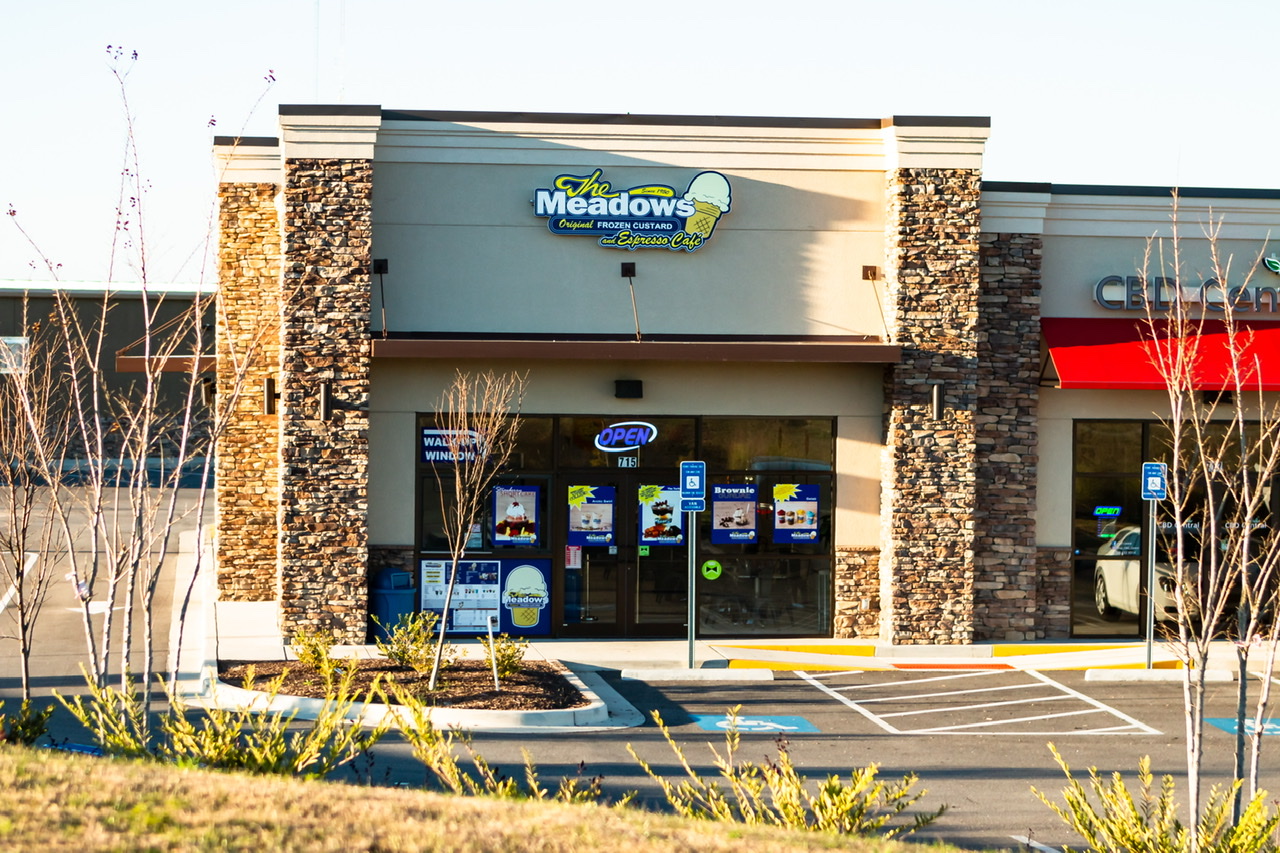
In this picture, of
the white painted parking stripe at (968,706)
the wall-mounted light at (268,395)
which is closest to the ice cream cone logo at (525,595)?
the wall-mounted light at (268,395)

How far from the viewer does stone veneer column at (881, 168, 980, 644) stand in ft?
59.4

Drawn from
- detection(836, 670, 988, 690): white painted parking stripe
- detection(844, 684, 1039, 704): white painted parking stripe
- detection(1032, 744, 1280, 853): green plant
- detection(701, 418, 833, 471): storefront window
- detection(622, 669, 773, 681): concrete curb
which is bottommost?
detection(844, 684, 1039, 704): white painted parking stripe

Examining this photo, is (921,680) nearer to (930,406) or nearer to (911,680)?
(911,680)

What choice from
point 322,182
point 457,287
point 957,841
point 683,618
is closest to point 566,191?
point 457,287

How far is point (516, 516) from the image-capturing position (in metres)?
18.4

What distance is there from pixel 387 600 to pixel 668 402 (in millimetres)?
4647

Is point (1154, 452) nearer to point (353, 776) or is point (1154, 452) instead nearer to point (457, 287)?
point (457, 287)

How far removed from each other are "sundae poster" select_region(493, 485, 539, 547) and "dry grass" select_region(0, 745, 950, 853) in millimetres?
10332

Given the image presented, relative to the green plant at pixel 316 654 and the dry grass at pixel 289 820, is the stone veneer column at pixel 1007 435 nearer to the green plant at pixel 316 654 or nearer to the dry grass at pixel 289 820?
the green plant at pixel 316 654

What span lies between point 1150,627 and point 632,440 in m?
7.18

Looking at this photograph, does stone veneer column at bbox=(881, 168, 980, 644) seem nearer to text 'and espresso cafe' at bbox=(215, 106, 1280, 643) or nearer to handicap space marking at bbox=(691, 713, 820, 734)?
text 'and espresso cafe' at bbox=(215, 106, 1280, 643)

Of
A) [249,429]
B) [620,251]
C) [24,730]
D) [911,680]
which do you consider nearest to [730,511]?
[911,680]

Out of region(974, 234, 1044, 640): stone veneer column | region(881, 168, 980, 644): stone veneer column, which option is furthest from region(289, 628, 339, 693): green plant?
region(974, 234, 1044, 640): stone veneer column

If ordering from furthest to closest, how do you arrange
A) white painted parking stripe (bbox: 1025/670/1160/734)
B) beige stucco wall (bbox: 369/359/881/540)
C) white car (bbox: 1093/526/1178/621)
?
white car (bbox: 1093/526/1178/621) < beige stucco wall (bbox: 369/359/881/540) < white painted parking stripe (bbox: 1025/670/1160/734)
